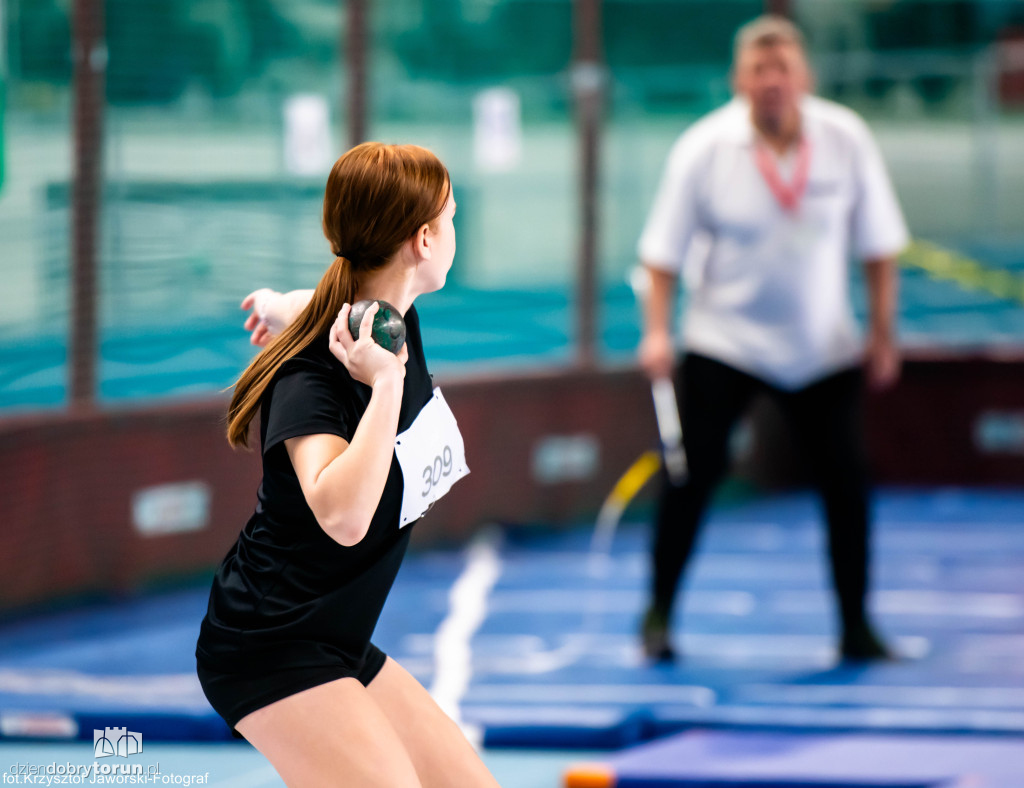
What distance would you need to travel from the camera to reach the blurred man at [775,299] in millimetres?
3840

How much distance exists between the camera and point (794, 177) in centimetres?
382

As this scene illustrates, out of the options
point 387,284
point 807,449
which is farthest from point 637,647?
point 387,284

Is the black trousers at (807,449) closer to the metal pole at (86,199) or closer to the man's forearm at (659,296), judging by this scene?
the man's forearm at (659,296)

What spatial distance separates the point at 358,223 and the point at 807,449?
237cm

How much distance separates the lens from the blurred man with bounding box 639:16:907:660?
384 cm

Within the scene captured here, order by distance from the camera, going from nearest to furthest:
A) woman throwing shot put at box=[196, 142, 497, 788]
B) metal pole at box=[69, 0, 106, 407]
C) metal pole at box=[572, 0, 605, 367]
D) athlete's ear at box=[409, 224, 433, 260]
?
Result: woman throwing shot put at box=[196, 142, 497, 788]
athlete's ear at box=[409, 224, 433, 260]
metal pole at box=[69, 0, 106, 407]
metal pole at box=[572, 0, 605, 367]

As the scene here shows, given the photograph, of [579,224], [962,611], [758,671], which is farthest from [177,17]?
[962,611]

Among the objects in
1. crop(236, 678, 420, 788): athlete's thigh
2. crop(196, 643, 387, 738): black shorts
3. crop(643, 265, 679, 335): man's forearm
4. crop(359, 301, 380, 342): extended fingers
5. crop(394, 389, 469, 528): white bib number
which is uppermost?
crop(359, 301, 380, 342): extended fingers

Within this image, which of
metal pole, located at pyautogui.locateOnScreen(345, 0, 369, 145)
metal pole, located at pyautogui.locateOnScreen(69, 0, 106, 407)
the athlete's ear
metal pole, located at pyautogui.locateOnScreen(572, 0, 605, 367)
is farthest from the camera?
metal pole, located at pyautogui.locateOnScreen(572, 0, 605, 367)

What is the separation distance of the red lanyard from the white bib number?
A: 6.67 feet

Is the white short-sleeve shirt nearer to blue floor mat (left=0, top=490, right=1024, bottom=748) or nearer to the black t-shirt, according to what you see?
blue floor mat (left=0, top=490, right=1024, bottom=748)

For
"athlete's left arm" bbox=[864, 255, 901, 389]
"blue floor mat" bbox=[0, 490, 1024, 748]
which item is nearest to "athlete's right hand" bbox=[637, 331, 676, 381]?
"athlete's left arm" bbox=[864, 255, 901, 389]

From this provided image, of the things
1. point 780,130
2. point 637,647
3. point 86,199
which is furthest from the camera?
point 86,199

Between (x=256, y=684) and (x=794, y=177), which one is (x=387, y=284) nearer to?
(x=256, y=684)
